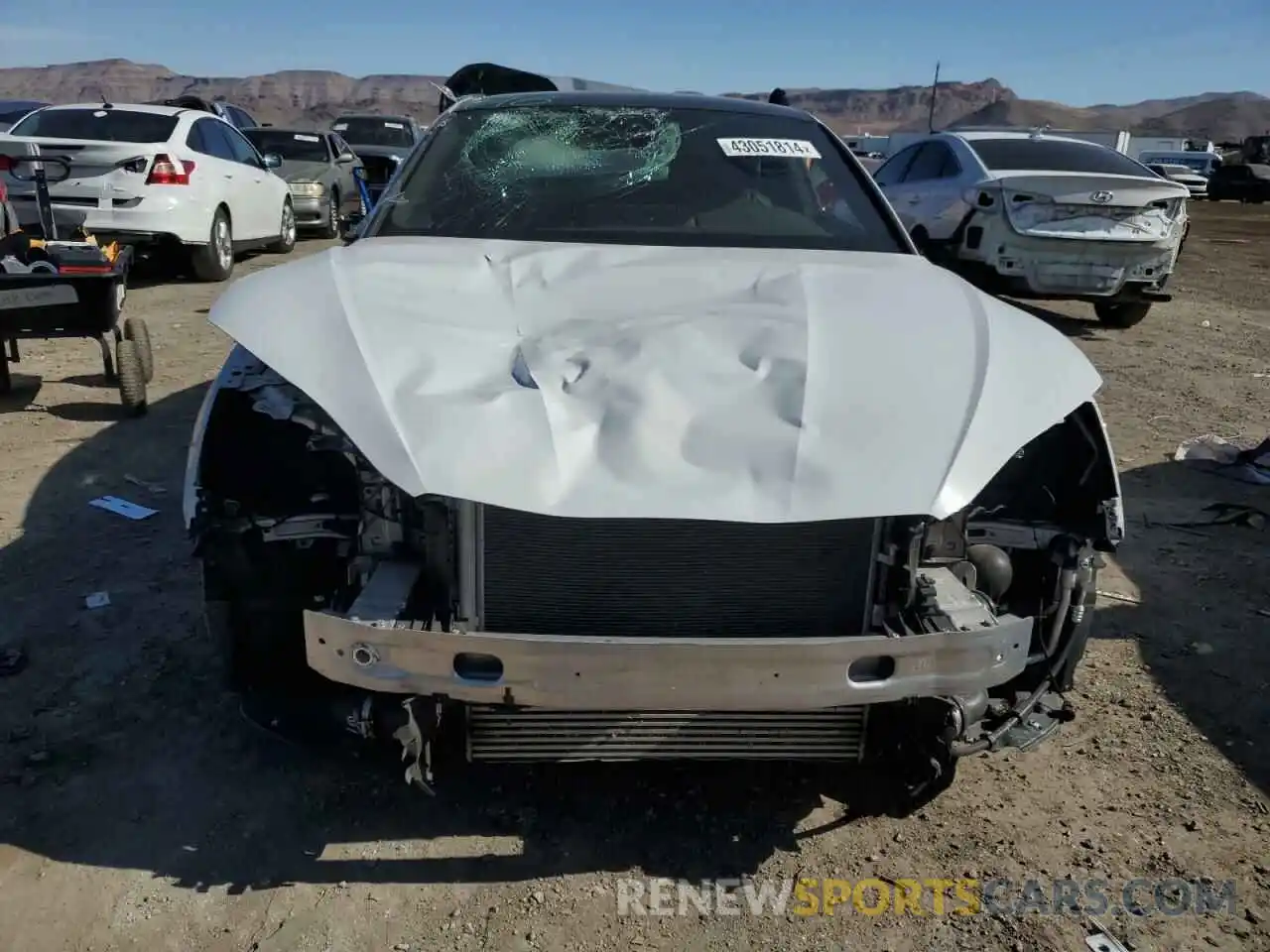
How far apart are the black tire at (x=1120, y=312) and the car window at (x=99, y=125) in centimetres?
891

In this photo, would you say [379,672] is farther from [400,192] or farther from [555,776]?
[400,192]

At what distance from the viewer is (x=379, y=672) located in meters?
2.15

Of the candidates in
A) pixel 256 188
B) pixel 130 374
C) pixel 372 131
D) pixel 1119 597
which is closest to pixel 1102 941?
pixel 1119 597

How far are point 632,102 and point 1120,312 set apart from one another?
728 centimetres

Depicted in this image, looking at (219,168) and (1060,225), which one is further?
(219,168)

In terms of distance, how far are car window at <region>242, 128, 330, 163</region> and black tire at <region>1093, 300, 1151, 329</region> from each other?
10.3 m

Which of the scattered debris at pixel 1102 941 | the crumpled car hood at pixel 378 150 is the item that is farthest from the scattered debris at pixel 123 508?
the crumpled car hood at pixel 378 150

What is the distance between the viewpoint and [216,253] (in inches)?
390

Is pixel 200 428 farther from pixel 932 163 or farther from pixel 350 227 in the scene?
pixel 932 163

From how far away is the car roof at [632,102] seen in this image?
3955 mm

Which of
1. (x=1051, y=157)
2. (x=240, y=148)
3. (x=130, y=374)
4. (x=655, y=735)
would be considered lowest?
(x=130, y=374)

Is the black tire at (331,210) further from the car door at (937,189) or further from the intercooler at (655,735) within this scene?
the intercooler at (655,735)

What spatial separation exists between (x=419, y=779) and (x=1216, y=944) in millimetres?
1903

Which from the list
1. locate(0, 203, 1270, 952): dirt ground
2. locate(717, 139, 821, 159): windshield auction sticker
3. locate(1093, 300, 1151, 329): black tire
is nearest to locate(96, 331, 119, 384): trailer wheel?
locate(0, 203, 1270, 952): dirt ground
